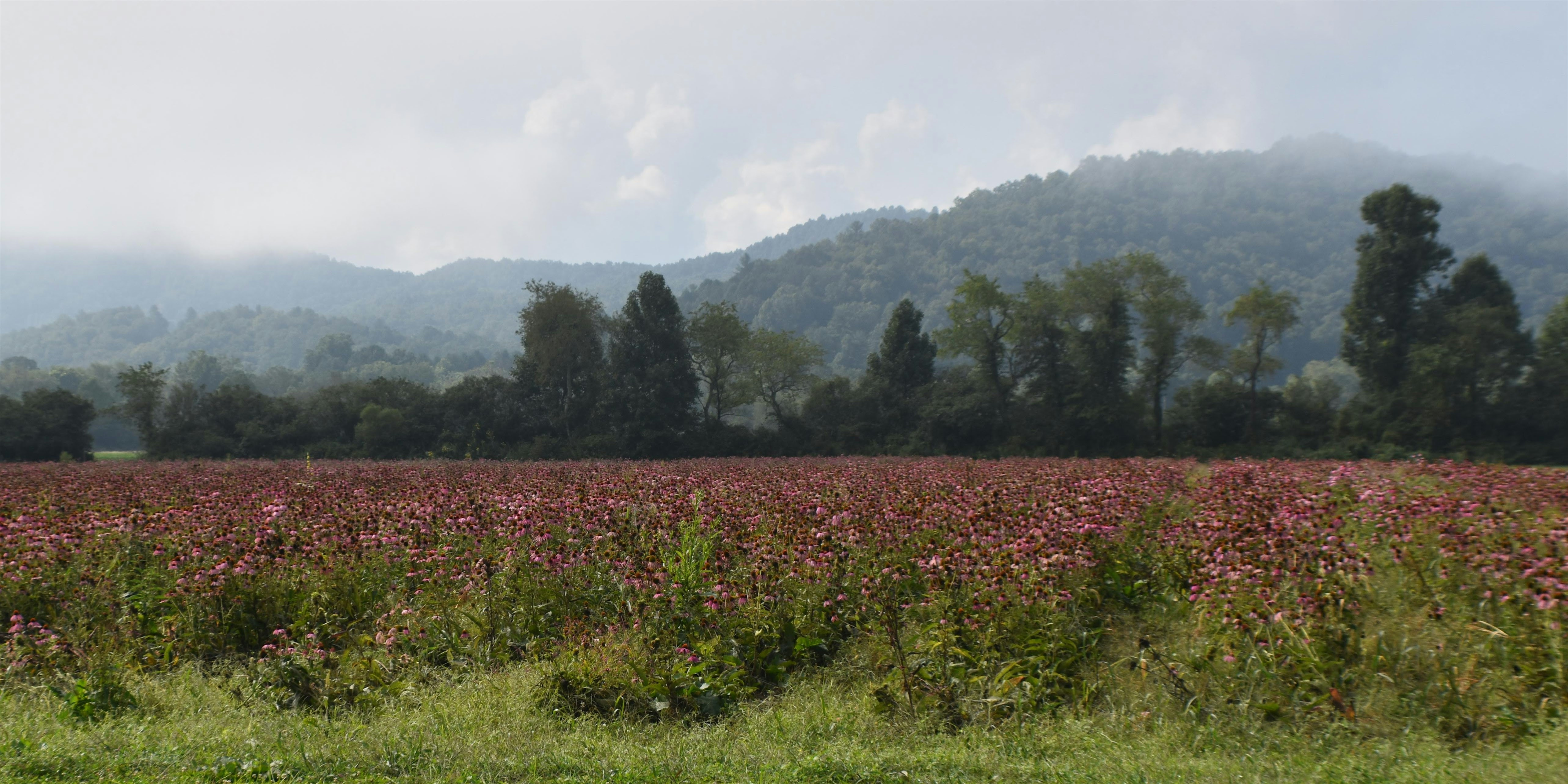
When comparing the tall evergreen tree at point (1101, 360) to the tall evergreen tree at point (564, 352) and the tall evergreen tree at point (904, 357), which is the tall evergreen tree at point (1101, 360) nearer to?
the tall evergreen tree at point (904, 357)

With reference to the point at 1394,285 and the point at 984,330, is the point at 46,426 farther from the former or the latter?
the point at 1394,285

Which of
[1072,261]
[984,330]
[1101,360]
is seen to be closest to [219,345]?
[1072,261]

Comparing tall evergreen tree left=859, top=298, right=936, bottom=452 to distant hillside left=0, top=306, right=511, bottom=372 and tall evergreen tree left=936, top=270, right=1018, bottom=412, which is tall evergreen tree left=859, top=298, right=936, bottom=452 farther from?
distant hillside left=0, top=306, right=511, bottom=372

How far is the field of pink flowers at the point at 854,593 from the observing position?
496cm

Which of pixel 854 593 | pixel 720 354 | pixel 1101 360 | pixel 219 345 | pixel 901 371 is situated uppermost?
pixel 219 345

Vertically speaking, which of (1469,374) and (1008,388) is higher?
(1469,374)

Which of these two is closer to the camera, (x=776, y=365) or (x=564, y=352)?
(x=564, y=352)

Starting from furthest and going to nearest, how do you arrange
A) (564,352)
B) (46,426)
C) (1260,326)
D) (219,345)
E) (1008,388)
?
(219,345) < (564,352) < (1008,388) < (1260,326) < (46,426)

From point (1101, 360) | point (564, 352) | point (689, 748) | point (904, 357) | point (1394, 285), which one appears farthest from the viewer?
point (904, 357)

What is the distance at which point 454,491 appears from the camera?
9.33 metres

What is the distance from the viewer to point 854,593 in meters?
6.13

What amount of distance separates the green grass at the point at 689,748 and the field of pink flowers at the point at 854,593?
1.04ft

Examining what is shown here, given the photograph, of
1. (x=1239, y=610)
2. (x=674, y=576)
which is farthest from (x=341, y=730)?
(x=1239, y=610)

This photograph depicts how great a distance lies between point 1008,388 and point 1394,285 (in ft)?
54.1
